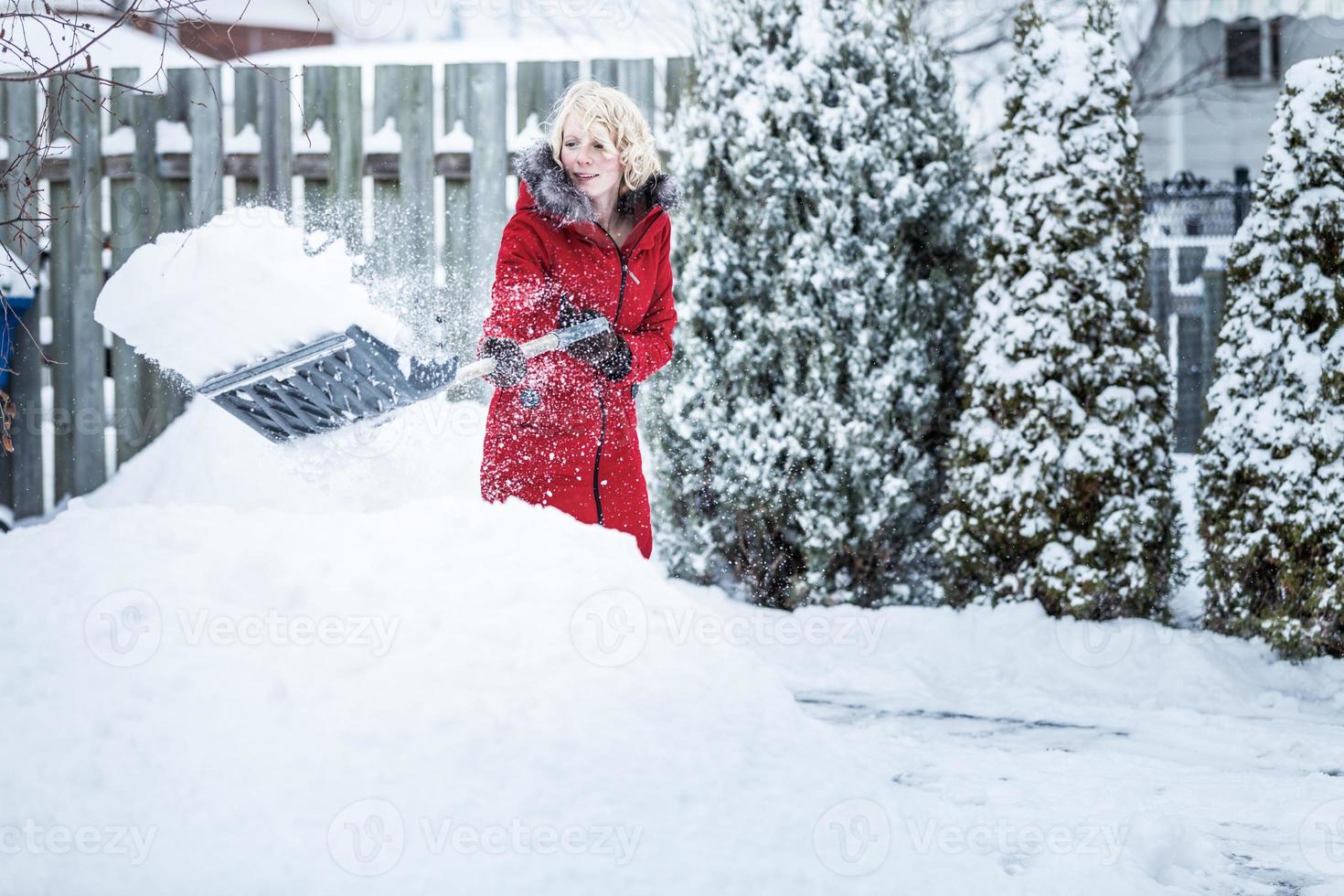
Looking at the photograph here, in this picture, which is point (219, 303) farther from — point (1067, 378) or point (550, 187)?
point (1067, 378)

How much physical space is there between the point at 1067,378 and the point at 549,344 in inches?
104

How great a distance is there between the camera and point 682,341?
17.6ft

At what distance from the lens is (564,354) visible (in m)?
3.51

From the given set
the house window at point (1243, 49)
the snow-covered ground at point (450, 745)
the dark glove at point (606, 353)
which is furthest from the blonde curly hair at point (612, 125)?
the house window at point (1243, 49)

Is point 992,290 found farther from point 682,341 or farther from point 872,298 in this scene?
point 682,341

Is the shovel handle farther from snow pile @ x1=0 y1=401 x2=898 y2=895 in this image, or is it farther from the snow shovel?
snow pile @ x1=0 y1=401 x2=898 y2=895

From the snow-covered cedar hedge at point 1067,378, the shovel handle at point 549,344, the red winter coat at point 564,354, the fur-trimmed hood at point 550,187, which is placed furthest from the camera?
the snow-covered cedar hedge at point 1067,378

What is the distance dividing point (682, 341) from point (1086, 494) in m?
1.93

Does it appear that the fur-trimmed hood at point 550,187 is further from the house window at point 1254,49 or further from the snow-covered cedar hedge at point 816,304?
the house window at point 1254,49

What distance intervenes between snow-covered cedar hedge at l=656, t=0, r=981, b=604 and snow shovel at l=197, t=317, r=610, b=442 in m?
2.04

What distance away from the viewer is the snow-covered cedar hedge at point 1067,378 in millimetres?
4855

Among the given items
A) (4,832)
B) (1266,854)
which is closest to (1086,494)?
(1266,854)

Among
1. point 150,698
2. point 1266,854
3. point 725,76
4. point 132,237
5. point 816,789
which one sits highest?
point 725,76

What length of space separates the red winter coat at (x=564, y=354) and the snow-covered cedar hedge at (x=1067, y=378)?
6.60 ft
